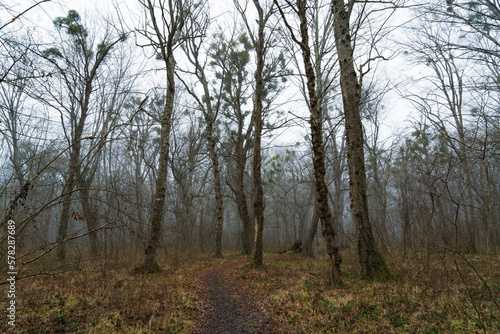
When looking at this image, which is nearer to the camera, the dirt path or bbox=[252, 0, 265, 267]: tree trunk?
the dirt path

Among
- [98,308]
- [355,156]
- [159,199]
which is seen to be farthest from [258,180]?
[98,308]

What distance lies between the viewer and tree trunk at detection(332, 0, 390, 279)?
207 inches

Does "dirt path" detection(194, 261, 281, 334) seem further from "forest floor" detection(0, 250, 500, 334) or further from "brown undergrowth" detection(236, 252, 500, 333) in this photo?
"brown undergrowth" detection(236, 252, 500, 333)

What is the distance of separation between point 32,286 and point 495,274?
9.77m

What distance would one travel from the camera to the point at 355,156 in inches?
225

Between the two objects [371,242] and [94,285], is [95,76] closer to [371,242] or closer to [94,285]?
[94,285]

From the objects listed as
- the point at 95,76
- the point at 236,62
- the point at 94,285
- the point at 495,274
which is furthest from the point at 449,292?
the point at 95,76

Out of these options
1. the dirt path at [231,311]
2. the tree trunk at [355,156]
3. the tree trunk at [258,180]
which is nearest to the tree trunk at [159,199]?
the dirt path at [231,311]

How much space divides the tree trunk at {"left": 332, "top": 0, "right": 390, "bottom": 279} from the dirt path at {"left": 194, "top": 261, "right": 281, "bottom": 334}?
2464 mm

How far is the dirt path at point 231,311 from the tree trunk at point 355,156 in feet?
8.08

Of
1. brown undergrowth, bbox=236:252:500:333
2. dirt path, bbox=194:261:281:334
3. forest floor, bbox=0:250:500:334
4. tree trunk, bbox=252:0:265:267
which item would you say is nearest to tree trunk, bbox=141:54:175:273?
forest floor, bbox=0:250:500:334

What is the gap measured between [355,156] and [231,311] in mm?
4163

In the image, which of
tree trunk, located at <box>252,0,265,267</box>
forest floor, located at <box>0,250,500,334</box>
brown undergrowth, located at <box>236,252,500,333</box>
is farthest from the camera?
tree trunk, located at <box>252,0,265,267</box>

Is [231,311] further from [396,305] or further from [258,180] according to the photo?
[258,180]
